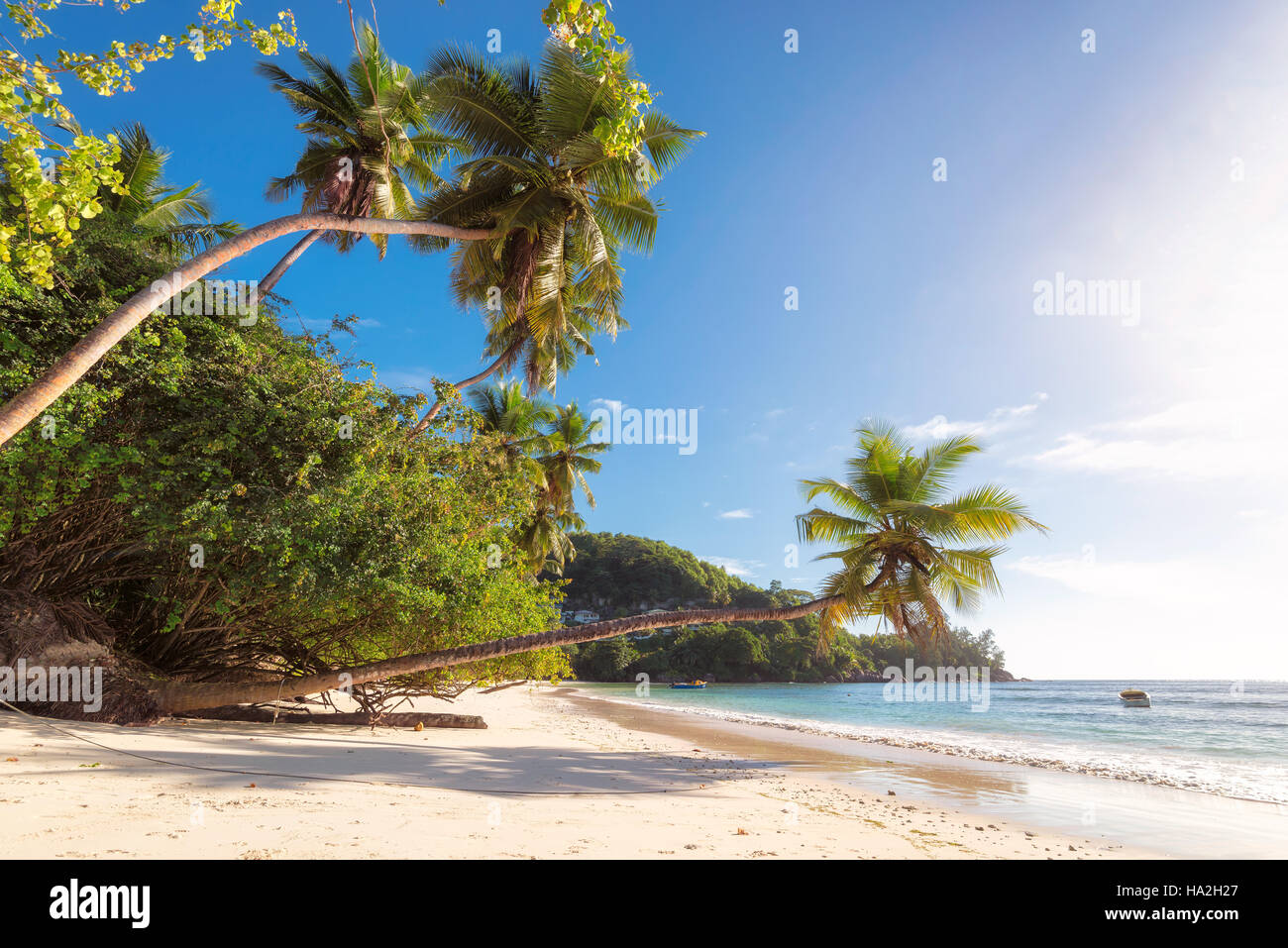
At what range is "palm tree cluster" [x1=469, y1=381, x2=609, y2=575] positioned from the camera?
2739cm

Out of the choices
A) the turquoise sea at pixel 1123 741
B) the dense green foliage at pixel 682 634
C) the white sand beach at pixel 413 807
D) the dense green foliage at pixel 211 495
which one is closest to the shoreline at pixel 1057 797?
the white sand beach at pixel 413 807

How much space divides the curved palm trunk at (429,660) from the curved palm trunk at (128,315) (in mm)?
6113

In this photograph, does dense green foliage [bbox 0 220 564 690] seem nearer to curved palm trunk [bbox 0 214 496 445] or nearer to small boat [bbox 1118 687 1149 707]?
curved palm trunk [bbox 0 214 496 445]

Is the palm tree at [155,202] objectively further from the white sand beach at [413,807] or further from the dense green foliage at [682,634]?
Result: the dense green foliage at [682,634]

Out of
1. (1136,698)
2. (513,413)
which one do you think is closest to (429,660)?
(513,413)

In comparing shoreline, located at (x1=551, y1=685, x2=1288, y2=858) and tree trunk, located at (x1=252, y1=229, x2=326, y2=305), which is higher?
tree trunk, located at (x1=252, y1=229, x2=326, y2=305)

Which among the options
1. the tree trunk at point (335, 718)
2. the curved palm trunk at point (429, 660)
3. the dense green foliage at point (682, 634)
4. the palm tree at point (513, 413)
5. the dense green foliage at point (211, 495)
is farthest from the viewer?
the dense green foliage at point (682, 634)

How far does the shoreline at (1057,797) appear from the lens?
691cm

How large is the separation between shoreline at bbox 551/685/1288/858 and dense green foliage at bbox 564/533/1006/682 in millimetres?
61165

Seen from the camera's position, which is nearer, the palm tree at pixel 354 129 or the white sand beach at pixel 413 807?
the white sand beach at pixel 413 807

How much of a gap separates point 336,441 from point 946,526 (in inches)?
416

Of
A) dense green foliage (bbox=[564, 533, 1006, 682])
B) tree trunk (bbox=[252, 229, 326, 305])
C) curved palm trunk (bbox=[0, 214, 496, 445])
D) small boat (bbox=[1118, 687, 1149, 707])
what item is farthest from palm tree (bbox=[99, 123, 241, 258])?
dense green foliage (bbox=[564, 533, 1006, 682])

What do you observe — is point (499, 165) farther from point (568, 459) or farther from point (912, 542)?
point (568, 459)

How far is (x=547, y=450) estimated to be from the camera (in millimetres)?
29656
